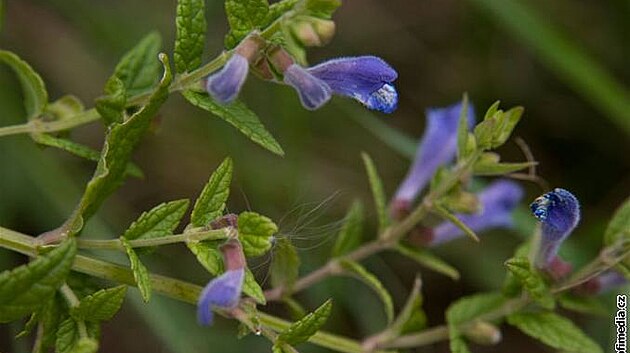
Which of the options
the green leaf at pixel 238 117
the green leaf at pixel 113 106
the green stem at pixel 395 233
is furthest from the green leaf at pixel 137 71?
the green stem at pixel 395 233

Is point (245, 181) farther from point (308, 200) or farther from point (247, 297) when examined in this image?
point (247, 297)

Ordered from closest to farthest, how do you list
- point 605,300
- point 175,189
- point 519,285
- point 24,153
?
point 519,285 < point 605,300 < point 24,153 < point 175,189

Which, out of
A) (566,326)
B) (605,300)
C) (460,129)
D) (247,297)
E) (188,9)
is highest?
(188,9)

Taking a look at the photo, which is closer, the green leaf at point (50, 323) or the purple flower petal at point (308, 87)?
the purple flower petal at point (308, 87)

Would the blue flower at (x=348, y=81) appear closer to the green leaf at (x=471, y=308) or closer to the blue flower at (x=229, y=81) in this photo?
the blue flower at (x=229, y=81)

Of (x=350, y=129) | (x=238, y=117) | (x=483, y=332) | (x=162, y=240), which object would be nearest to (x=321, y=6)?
(x=238, y=117)

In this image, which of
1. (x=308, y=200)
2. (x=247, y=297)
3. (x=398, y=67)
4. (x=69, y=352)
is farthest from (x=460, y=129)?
(x=398, y=67)

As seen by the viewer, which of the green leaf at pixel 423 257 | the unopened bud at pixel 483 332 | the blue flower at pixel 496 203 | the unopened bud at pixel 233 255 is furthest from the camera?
the blue flower at pixel 496 203
